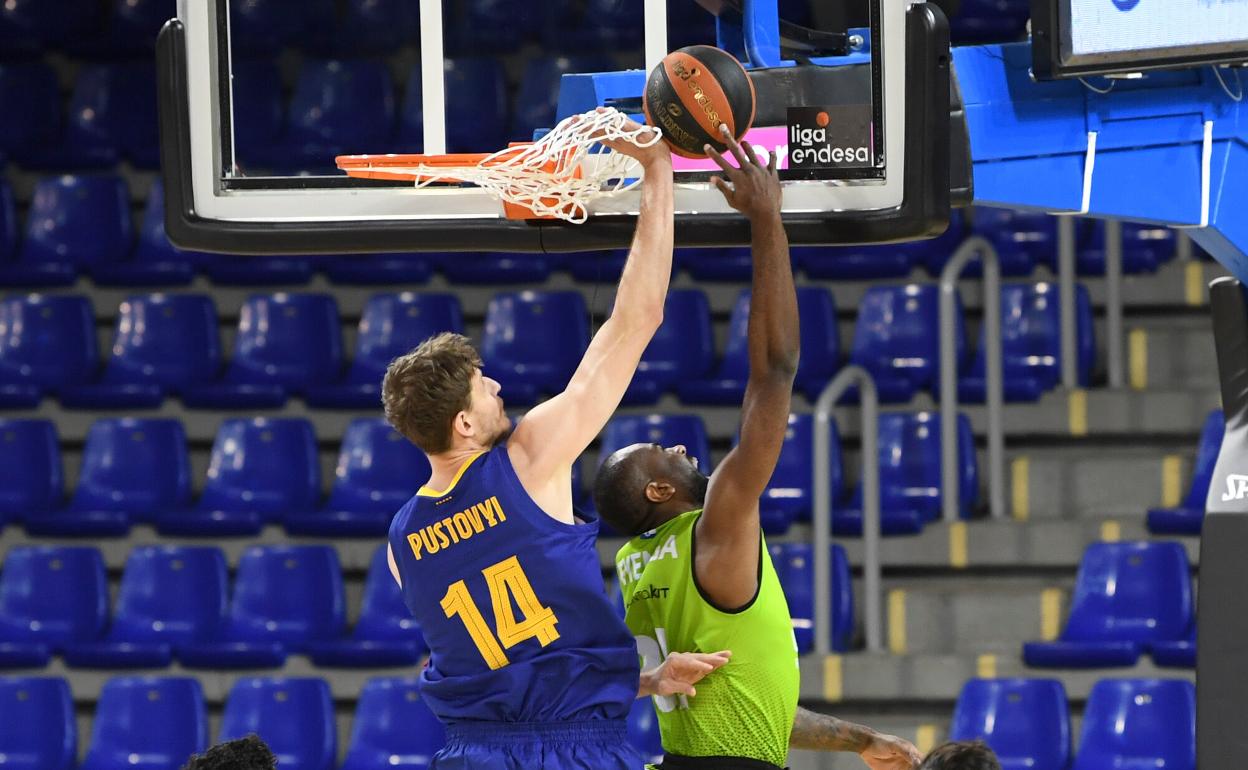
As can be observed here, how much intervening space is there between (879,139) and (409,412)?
1.05 m

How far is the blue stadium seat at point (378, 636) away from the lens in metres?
7.35

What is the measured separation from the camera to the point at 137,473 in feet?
27.0

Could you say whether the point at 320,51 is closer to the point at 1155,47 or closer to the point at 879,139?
the point at 879,139

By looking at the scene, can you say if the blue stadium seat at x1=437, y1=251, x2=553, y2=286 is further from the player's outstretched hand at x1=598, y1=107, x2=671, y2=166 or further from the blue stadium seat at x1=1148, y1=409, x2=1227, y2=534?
the player's outstretched hand at x1=598, y1=107, x2=671, y2=166

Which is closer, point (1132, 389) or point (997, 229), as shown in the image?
point (1132, 389)

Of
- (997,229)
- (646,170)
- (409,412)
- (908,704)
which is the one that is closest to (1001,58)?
(646,170)

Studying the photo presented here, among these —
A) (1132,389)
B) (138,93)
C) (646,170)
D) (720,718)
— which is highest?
(138,93)

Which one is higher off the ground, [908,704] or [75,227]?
[75,227]

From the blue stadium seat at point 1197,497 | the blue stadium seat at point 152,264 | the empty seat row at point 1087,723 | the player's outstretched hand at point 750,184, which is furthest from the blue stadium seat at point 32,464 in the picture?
the player's outstretched hand at point 750,184

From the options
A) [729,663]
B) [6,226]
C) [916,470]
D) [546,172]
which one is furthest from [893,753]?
[6,226]

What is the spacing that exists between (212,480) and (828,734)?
4.48 m

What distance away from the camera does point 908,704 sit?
6996 mm

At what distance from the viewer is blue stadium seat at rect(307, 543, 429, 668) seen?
Answer: 735 cm

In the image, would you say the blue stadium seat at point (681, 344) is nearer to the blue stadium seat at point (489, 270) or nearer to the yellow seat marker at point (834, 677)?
the blue stadium seat at point (489, 270)
